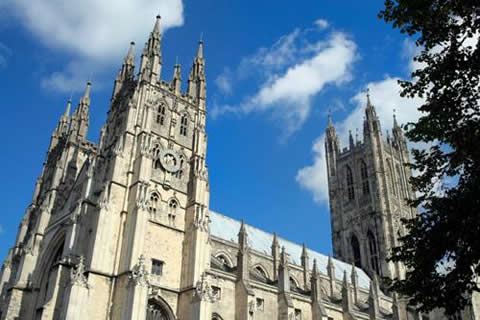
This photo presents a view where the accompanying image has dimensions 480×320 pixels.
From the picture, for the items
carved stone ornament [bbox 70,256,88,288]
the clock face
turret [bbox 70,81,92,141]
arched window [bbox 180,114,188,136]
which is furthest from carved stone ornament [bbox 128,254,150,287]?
turret [bbox 70,81,92,141]

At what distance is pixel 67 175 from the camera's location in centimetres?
4184

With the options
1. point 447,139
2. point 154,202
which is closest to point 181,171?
point 154,202

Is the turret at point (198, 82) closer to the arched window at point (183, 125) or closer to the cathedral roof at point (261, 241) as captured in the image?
the arched window at point (183, 125)

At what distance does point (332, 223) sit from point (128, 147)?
40.8 meters

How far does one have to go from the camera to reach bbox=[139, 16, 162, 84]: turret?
125ft

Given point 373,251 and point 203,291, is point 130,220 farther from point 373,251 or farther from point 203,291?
point 373,251

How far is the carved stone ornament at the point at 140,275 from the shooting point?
26781mm

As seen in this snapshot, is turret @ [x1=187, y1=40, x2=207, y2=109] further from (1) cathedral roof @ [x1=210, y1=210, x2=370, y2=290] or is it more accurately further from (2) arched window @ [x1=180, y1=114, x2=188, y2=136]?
(1) cathedral roof @ [x1=210, y1=210, x2=370, y2=290]

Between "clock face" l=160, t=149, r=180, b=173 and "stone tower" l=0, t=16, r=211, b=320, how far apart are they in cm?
8

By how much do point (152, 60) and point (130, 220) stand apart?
14819 millimetres

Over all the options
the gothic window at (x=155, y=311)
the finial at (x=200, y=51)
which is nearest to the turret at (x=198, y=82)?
the finial at (x=200, y=51)

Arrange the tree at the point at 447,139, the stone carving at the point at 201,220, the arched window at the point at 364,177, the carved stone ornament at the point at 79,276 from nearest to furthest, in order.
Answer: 1. the tree at the point at 447,139
2. the carved stone ornament at the point at 79,276
3. the stone carving at the point at 201,220
4. the arched window at the point at 364,177

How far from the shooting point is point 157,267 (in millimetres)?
30125

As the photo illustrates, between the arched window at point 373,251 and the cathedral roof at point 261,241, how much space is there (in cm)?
172
